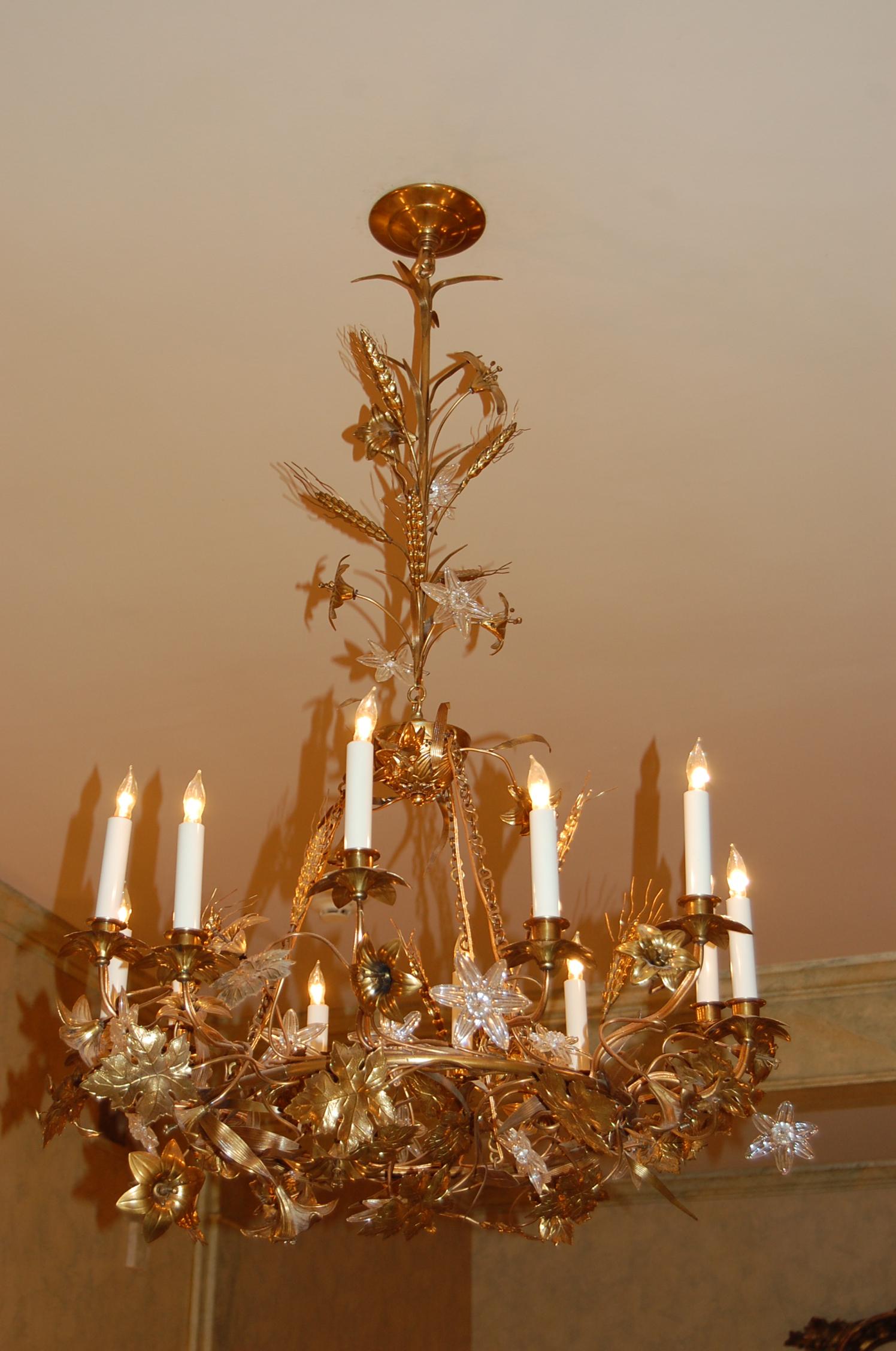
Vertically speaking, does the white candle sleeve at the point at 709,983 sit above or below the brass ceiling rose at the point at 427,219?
below

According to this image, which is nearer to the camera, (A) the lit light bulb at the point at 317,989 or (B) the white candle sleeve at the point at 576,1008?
(B) the white candle sleeve at the point at 576,1008

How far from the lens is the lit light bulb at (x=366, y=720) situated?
1.60m

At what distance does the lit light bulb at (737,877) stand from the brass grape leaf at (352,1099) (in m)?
0.56

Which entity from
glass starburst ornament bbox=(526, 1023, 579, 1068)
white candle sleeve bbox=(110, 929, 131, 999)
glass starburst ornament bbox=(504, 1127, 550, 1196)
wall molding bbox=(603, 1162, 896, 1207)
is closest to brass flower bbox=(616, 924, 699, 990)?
glass starburst ornament bbox=(526, 1023, 579, 1068)

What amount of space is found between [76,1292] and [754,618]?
2820 millimetres

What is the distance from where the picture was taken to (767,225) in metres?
1.75

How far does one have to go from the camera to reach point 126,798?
1.69 m

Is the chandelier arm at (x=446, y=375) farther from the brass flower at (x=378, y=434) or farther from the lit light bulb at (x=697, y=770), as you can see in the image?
the lit light bulb at (x=697, y=770)

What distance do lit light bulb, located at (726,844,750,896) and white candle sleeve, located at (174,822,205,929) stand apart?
2.14 ft

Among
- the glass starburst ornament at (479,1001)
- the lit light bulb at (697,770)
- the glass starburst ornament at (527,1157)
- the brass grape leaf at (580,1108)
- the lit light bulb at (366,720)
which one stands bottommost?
the glass starburst ornament at (527,1157)

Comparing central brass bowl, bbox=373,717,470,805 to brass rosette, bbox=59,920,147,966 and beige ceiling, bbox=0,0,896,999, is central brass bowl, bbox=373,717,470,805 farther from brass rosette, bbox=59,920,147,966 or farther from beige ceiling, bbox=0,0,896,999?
beige ceiling, bbox=0,0,896,999

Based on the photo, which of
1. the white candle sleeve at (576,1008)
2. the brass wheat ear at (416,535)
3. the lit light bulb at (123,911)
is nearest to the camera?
the lit light bulb at (123,911)

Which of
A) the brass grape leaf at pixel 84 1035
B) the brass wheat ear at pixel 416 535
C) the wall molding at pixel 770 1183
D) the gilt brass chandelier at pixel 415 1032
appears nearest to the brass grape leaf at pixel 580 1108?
the gilt brass chandelier at pixel 415 1032

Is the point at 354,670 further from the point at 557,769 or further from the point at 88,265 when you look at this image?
the point at 88,265
